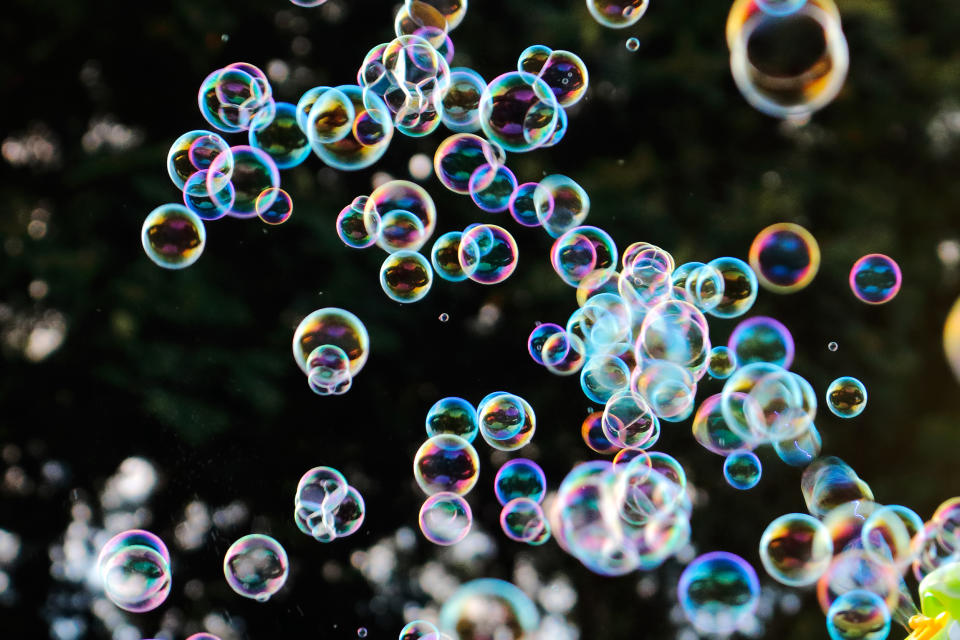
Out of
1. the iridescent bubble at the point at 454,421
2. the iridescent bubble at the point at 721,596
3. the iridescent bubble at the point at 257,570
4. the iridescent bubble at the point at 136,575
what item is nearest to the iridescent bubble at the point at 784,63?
the iridescent bubble at the point at 721,596

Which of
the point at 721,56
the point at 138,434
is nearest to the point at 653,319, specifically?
the point at 721,56

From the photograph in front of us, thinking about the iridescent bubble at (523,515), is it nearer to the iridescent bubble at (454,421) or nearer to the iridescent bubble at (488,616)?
the iridescent bubble at (454,421)

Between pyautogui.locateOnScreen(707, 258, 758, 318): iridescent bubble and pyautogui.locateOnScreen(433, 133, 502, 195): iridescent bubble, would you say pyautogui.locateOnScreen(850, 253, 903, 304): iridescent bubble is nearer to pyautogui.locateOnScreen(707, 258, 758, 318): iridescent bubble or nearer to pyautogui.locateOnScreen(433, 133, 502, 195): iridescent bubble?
pyautogui.locateOnScreen(707, 258, 758, 318): iridescent bubble

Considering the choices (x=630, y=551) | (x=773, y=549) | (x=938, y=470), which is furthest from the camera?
(x=938, y=470)

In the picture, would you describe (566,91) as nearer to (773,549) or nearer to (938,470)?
(773,549)

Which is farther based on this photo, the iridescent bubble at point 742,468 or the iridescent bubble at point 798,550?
the iridescent bubble at point 742,468

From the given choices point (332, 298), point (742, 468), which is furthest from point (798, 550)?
point (332, 298)

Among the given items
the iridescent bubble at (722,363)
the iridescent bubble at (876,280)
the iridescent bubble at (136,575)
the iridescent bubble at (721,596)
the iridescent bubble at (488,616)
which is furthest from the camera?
the iridescent bubble at (876,280)
